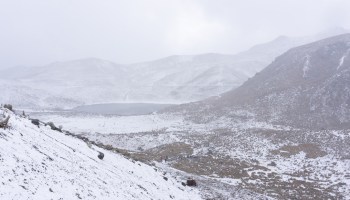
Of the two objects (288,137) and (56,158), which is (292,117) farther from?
(56,158)

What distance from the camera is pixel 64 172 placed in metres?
18.8

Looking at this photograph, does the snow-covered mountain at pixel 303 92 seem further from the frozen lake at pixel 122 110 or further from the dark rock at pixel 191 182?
the dark rock at pixel 191 182

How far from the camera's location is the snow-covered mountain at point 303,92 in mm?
64812

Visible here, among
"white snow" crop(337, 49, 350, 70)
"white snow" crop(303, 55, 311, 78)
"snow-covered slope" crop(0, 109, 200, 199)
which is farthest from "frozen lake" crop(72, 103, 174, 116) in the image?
"snow-covered slope" crop(0, 109, 200, 199)

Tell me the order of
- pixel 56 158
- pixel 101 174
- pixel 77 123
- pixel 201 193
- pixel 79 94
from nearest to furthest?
pixel 56 158, pixel 101 174, pixel 201 193, pixel 77 123, pixel 79 94

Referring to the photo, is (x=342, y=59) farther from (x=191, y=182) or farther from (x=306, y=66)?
(x=191, y=182)

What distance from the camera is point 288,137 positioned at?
53.1 metres

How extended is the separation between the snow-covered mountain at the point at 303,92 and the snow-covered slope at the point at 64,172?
42894 mm

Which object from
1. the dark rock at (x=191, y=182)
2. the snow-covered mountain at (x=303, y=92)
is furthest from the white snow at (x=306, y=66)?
the dark rock at (x=191, y=182)

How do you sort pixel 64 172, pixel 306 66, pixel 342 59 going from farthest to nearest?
pixel 306 66 → pixel 342 59 → pixel 64 172

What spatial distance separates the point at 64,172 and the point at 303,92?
2639 inches

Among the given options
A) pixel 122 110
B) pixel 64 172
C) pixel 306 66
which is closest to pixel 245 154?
pixel 64 172

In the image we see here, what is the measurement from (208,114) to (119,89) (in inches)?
4457

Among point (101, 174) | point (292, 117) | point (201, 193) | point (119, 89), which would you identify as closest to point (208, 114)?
point (292, 117)
